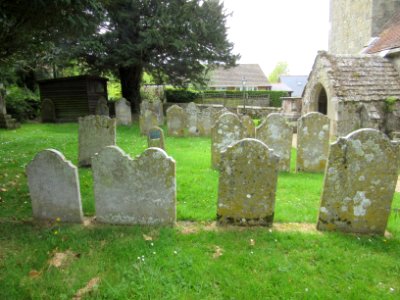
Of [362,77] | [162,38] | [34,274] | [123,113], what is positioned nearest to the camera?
[34,274]

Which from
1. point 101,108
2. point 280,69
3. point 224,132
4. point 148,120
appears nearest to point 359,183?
point 224,132

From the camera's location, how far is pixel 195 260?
3855 millimetres

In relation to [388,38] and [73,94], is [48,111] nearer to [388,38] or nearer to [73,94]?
[73,94]

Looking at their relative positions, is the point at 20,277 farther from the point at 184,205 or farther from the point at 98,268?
the point at 184,205

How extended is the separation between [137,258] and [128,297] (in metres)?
0.60

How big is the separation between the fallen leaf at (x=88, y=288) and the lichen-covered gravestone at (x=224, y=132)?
4.72 meters

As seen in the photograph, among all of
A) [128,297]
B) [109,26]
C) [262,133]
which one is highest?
[109,26]

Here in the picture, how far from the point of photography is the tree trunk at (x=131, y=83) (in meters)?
21.8

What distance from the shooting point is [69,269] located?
3701 millimetres

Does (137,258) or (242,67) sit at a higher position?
(242,67)

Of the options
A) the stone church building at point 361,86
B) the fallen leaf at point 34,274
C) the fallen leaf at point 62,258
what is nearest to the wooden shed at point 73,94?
the stone church building at point 361,86

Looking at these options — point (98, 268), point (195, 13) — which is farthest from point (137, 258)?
point (195, 13)

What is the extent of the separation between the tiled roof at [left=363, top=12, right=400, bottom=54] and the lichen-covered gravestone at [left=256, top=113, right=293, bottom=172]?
361 inches

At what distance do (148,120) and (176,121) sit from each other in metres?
1.24
